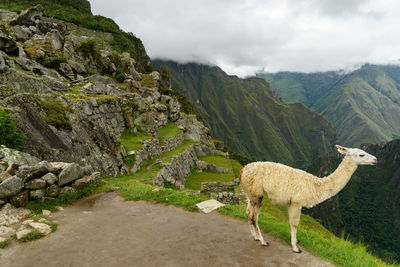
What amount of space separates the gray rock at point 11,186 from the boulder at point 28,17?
52727mm

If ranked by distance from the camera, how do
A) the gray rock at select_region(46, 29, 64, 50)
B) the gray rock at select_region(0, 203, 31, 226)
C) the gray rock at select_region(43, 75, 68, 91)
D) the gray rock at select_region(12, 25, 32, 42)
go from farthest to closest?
the gray rock at select_region(46, 29, 64, 50) → the gray rock at select_region(12, 25, 32, 42) → the gray rock at select_region(43, 75, 68, 91) → the gray rock at select_region(0, 203, 31, 226)

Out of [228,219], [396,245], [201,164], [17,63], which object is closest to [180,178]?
[201,164]

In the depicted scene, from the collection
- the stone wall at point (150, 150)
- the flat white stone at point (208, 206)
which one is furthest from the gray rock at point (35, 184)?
the stone wall at point (150, 150)

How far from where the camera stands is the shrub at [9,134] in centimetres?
1146

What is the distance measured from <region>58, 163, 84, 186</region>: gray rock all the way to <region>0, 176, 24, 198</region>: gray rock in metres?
1.69

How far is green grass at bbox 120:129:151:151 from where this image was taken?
25.8m

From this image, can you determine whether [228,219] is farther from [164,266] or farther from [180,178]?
[180,178]

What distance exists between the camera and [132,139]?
29016 millimetres

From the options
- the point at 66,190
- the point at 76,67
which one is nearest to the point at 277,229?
the point at 66,190

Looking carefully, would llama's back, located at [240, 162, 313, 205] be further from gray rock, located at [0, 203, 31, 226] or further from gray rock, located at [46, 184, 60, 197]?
gray rock, located at [46, 184, 60, 197]

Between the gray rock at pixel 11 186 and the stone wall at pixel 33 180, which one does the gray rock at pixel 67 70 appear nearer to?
the stone wall at pixel 33 180

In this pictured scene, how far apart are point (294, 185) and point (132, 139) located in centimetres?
2522

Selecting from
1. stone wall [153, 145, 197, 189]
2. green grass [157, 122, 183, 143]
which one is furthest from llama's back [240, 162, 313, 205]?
green grass [157, 122, 183, 143]

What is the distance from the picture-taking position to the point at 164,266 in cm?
610
